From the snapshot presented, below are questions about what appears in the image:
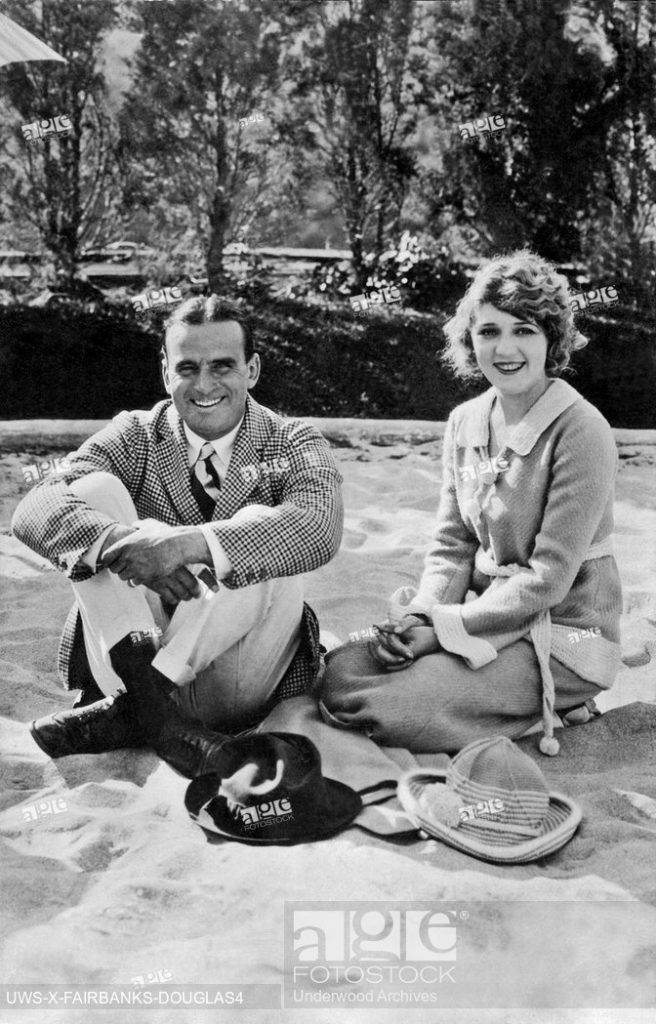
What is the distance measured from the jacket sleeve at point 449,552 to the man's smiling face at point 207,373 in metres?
0.58

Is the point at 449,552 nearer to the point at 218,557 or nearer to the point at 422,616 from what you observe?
the point at 422,616

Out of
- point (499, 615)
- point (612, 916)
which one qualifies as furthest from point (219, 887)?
point (499, 615)

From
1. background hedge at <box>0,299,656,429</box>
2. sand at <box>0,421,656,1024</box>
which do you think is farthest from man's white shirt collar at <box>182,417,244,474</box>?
background hedge at <box>0,299,656,429</box>

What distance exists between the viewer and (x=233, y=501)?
2.40 m

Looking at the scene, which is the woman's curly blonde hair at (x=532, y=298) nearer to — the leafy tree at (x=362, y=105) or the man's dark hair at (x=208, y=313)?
the man's dark hair at (x=208, y=313)

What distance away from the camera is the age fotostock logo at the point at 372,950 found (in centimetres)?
177

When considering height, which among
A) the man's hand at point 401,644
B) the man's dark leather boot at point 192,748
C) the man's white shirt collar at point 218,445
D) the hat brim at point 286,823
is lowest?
the hat brim at point 286,823

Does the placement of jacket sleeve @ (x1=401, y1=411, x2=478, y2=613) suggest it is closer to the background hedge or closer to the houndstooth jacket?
the houndstooth jacket

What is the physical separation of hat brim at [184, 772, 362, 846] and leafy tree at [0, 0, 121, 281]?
2.67 metres

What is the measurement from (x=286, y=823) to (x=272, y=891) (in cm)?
18

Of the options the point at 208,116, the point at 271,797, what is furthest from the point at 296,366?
the point at 271,797

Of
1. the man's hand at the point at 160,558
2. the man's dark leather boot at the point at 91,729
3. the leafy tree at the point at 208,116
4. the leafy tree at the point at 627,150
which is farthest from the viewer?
the leafy tree at the point at 208,116

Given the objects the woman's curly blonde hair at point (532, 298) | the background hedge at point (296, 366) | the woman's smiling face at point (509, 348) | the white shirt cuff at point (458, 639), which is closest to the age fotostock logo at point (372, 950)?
the white shirt cuff at point (458, 639)

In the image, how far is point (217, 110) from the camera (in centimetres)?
382
